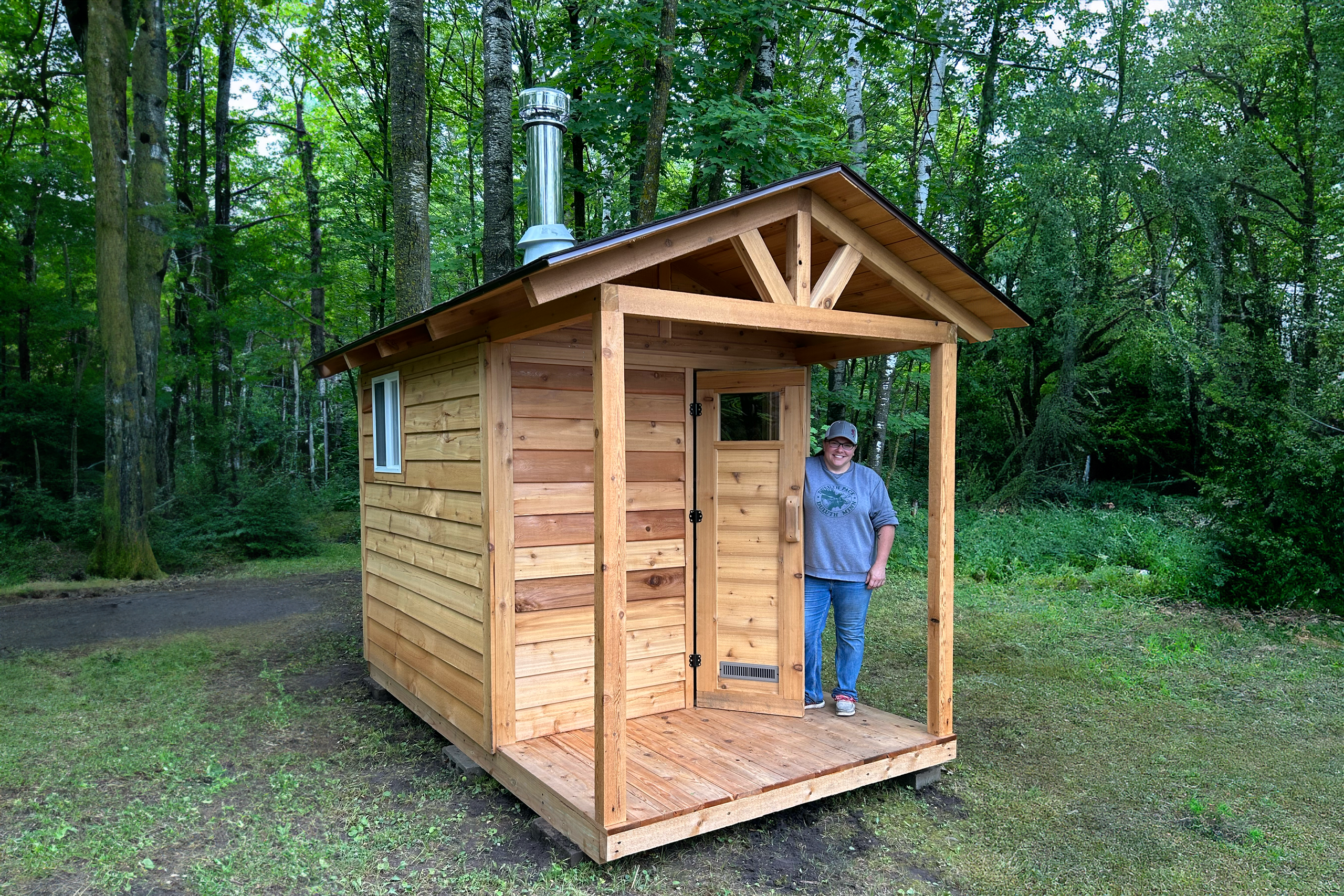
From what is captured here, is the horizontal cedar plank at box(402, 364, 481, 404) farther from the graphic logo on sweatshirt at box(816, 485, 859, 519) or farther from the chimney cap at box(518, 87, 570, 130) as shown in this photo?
the graphic logo on sweatshirt at box(816, 485, 859, 519)

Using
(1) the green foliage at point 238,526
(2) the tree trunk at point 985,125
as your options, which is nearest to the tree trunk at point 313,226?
(1) the green foliage at point 238,526

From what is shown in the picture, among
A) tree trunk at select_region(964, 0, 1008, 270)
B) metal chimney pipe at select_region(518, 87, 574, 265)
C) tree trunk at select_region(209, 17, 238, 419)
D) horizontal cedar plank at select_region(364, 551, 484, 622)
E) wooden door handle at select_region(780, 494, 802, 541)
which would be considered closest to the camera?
horizontal cedar plank at select_region(364, 551, 484, 622)

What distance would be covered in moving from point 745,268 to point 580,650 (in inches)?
89.9

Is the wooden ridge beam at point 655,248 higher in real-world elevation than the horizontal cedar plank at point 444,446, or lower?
higher

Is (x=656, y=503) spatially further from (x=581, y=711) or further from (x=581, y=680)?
(x=581, y=711)

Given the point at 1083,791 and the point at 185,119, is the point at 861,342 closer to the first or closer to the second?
the point at 1083,791

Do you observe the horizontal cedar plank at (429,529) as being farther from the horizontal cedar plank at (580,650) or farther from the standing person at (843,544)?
the standing person at (843,544)

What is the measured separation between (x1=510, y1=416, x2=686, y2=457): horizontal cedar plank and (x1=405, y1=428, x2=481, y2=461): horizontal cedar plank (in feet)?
0.36

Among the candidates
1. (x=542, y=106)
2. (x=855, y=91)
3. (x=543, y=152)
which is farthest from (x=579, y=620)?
(x=855, y=91)

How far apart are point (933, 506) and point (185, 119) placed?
1645 cm

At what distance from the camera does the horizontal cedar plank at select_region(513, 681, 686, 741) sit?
4309mm

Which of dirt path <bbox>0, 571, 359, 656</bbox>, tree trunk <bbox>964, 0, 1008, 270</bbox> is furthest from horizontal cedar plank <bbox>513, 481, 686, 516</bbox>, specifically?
tree trunk <bbox>964, 0, 1008, 270</bbox>

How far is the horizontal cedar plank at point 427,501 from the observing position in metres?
4.41

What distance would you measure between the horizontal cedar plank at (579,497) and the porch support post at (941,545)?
1.48 m
